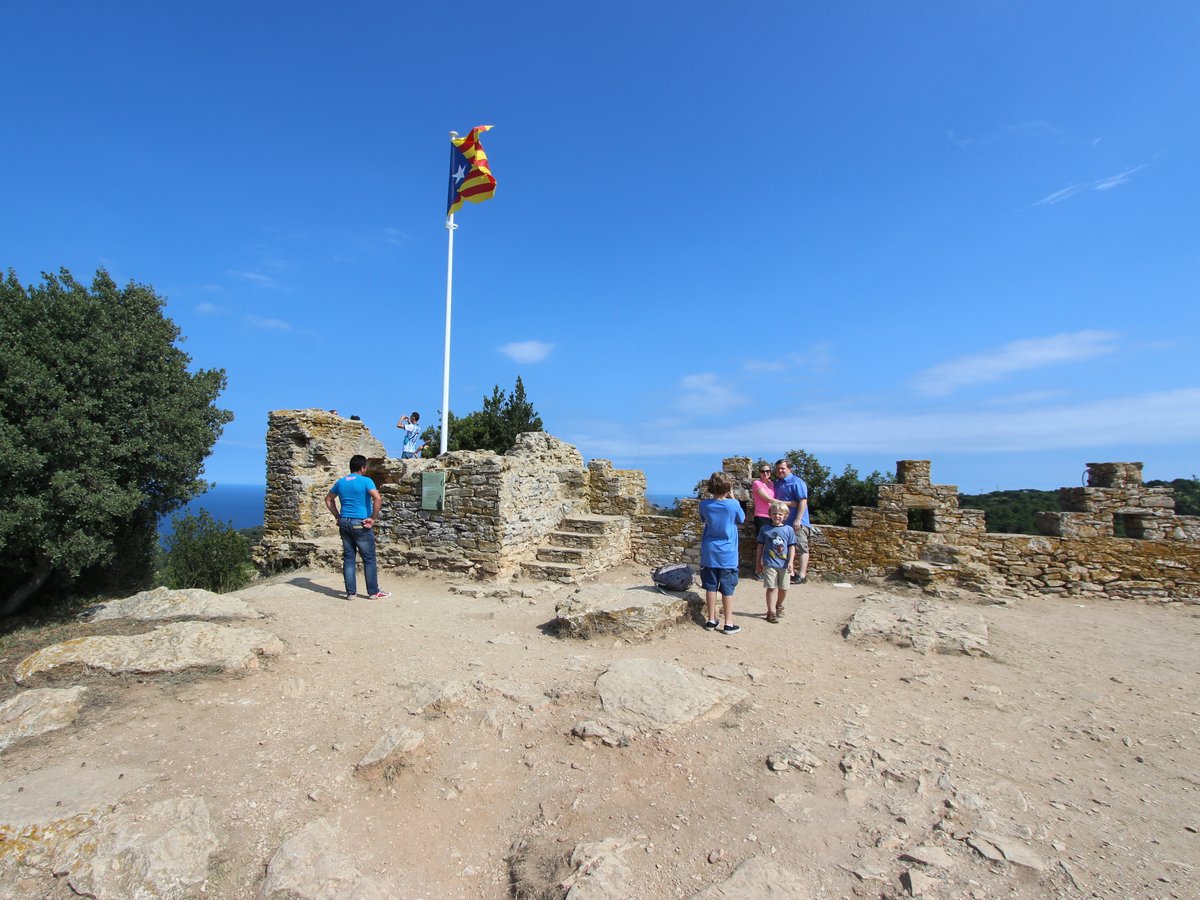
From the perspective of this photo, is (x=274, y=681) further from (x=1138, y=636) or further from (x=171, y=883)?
(x=1138, y=636)

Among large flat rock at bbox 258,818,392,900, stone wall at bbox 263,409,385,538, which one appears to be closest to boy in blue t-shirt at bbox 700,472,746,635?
large flat rock at bbox 258,818,392,900

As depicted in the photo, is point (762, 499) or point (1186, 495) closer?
point (762, 499)

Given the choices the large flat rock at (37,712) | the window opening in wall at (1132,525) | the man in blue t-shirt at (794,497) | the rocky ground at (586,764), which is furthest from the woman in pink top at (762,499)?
the large flat rock at (37,712)

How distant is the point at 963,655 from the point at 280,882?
6.68 meters

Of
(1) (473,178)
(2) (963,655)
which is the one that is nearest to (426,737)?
(2) (963,655)

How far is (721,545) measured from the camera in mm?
6812

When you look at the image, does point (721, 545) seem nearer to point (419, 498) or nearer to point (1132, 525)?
point (419, 498)

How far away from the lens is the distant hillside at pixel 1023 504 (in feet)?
38.3

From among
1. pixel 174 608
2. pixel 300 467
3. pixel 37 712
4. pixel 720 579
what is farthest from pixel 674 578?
pixel 300 467

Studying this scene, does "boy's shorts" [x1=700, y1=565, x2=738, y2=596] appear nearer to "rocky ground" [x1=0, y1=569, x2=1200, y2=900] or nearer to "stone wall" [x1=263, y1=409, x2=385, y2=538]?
"rocky ground" [x1=0, y1=569, x2=1200, y2=900]

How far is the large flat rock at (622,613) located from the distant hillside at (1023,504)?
6.76m

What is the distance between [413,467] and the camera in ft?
35.3

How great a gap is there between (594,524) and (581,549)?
90cm

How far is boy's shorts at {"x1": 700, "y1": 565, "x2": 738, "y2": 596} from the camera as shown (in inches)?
270
